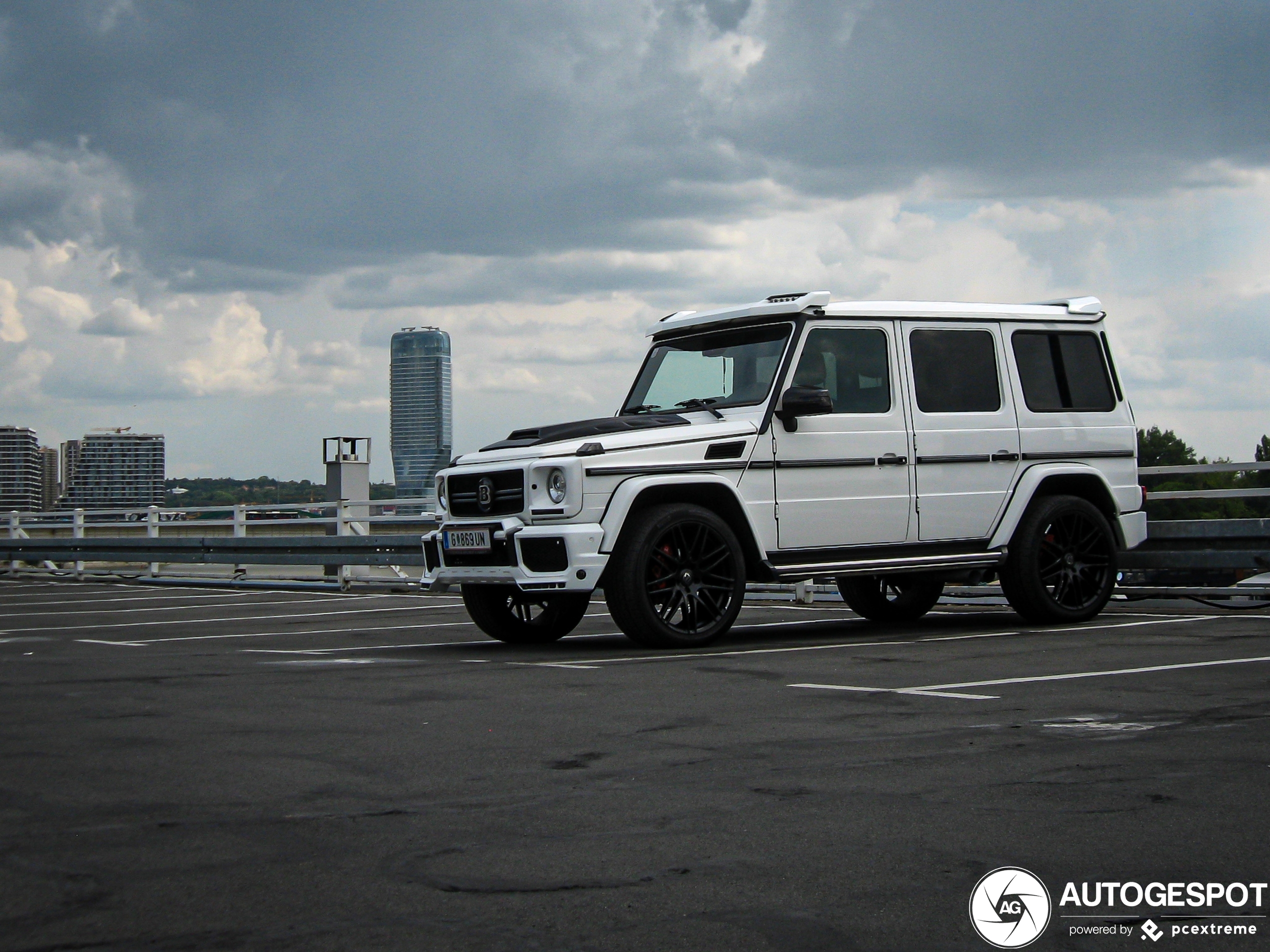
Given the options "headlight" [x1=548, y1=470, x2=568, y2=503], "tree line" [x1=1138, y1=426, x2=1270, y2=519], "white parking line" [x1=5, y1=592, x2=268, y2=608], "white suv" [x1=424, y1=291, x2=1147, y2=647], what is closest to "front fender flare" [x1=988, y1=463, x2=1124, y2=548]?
"white suv" [x1=424, y1=291, x2=1147, y2=647]

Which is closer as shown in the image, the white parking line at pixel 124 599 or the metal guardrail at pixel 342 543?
the metal guardrail at pixel 342 543

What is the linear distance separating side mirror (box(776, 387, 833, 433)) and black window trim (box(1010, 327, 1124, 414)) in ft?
6.41

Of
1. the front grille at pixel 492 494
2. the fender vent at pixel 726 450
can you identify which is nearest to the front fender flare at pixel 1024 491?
the fender vent at pixel 726 450

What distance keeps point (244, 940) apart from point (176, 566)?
2084 centimetres

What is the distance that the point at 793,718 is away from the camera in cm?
607

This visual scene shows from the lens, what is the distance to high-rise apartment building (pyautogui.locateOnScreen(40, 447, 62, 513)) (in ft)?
300

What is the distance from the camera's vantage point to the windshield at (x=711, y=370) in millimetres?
10133

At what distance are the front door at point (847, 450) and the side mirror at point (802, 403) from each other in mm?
100

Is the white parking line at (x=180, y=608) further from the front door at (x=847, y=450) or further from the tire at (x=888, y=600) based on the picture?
the front door at (x=847, y=450)

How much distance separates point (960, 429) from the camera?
10609 millimetres

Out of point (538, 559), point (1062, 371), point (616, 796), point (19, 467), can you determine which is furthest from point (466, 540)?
point (19, 467)

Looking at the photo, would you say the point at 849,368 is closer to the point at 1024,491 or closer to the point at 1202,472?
the point at 1024,491

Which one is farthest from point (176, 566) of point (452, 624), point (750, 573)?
point (750, 573)

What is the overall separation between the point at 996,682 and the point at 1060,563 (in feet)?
13.5
